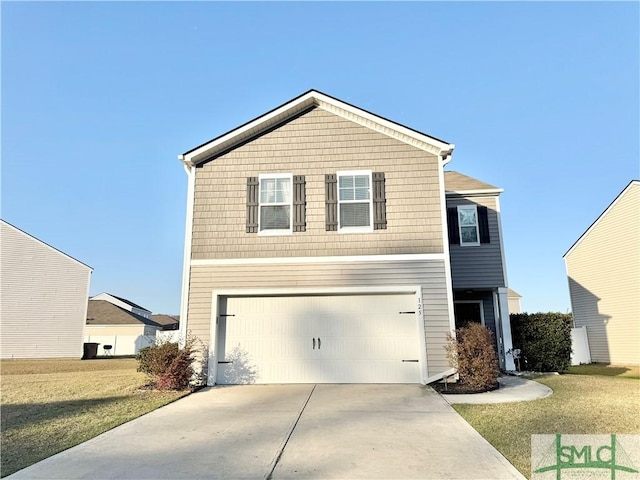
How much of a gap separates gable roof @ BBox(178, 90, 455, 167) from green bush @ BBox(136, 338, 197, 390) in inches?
179

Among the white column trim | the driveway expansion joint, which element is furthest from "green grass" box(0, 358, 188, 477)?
the driveway expansion joint

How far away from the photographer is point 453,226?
497 inches

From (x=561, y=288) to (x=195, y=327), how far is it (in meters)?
21.8

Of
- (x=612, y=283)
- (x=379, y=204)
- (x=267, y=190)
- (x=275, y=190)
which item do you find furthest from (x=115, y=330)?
(x=612, y=283)

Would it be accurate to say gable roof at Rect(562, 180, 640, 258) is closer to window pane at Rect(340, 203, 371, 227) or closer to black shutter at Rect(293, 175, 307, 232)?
window pane at Rect(340, 203, 371, 227)

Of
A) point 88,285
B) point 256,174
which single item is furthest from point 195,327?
point 88,285

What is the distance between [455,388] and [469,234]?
6.08 meters

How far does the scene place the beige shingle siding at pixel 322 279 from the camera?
8755 millimetres

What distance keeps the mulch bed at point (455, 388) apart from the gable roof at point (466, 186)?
6602 mm

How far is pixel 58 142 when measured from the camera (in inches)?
639

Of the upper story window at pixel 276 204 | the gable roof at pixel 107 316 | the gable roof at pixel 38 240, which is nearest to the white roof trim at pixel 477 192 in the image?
the upper story window at pixel 276 204

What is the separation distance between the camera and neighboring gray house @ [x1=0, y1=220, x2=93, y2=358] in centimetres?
2100

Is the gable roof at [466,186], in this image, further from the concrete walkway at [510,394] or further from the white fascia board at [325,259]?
the concrete walkway at [510,394]

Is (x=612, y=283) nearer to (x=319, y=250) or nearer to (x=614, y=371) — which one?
(x=614, y=371)
